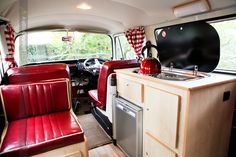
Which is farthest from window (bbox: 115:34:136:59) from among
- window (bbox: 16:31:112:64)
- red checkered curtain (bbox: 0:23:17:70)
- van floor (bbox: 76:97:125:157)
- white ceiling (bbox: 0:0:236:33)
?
red checkered curtain (bbox: 0:23:17:70)

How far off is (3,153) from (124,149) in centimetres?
124

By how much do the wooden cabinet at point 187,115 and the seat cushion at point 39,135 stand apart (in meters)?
0.71

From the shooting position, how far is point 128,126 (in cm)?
177

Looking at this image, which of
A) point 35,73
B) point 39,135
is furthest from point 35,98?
point 39,135

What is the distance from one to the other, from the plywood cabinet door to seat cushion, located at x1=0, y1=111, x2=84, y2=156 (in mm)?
678

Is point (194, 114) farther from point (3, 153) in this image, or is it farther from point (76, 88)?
point (76, 88)

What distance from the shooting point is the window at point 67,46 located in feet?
14.3

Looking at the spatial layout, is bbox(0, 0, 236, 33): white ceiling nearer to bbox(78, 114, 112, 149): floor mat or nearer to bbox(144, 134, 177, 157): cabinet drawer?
bbox(144, 134, 177, 157): cabinet drawer

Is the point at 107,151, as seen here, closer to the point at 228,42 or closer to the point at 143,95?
the point at 143,95

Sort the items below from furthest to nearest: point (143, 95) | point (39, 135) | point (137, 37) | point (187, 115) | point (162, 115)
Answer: point (137, 37), point (143, 95), point (39, 135), point (162, 115), point (187, 115)

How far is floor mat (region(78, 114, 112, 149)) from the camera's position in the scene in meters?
2.24

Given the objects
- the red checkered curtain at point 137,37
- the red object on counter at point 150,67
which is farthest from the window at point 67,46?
the red object on counter at point 150,67

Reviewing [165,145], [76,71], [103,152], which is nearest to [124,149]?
[103,152]

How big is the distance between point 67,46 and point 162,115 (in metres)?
4.02
